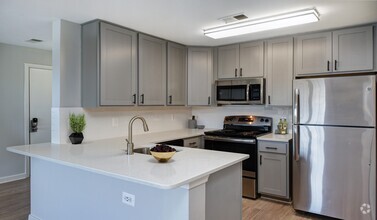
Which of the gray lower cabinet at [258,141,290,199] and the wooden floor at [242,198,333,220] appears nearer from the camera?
the wooden floor at [242,198,333,220]

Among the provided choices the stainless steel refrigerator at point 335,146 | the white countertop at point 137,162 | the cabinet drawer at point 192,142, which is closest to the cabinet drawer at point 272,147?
the stainless steel refrigerator at point 335,146

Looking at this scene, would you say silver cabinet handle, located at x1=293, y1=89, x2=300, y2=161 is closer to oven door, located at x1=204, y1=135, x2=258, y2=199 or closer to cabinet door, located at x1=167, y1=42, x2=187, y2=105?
oven door, located at x1=204, y1=135, x2=258, y2=199

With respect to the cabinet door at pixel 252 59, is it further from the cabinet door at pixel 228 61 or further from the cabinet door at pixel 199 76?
the cabinet door at pixel 199 76

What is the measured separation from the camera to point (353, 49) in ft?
10.4

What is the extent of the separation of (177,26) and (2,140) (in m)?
3.36

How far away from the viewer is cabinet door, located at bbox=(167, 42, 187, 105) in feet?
13.1

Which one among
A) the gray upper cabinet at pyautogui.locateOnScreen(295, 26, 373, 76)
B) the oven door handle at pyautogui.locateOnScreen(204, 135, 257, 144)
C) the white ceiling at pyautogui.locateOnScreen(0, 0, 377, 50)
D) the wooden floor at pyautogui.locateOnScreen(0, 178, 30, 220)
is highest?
the white ceiling at pyautogui.locateOnScreen(0, 0, 377, 50)

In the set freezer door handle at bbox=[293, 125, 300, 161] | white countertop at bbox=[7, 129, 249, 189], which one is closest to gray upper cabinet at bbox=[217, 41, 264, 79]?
freezer door handle at bbox=[293, 125, 300, 161]

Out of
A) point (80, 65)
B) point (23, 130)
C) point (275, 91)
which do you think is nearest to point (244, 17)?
point (275, 91)

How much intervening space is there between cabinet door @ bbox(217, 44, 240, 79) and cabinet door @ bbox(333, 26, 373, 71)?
1.32 metres

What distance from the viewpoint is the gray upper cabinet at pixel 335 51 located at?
10.2ft

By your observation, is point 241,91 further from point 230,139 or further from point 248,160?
point 248,160

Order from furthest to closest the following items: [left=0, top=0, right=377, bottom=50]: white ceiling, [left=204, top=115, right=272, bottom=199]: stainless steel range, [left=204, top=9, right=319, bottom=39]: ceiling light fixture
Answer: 1. [left=204, top=115, right=272, bottom=199]: stainless steel range
2. [left=204, top=9, right=319, bottom=39]: ceiling light fixture
3. [left=0, top=0, right=377, bottom=50]: white ceiling

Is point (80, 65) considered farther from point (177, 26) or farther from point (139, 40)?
point (177, 26)
